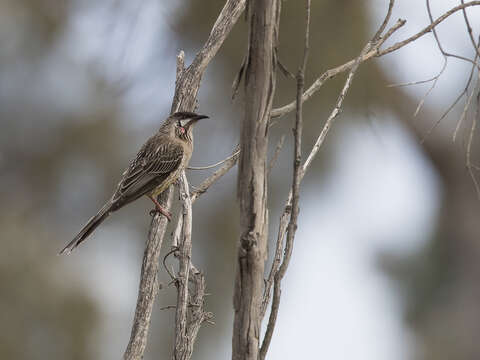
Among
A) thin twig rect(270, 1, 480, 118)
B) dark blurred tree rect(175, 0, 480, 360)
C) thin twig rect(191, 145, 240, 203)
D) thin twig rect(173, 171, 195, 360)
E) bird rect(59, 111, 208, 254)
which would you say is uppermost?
dark blurred tree rect(175, 0, 480, 360)

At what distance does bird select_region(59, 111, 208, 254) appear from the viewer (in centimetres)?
405

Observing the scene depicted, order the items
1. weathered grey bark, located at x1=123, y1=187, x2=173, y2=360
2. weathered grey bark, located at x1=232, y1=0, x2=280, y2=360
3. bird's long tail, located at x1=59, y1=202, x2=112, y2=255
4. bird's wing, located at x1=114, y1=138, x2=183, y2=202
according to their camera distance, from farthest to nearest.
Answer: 1. bird's wing, located at x1=114, y1=138, x2=183, y2=202
2. bird's long tail, located at x1=59, y1=202, x2=112, y2=255
3. weathered grey bark, located at x1=123, y1=187, x2=173, y2=360
4. weathered grey bark, located at x1=232, y1=0, x2=280, y2=360

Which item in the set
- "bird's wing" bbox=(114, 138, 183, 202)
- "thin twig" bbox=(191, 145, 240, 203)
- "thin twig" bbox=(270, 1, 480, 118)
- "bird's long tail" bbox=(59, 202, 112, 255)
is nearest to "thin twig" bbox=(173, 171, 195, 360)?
"thin twig" bbox=(191, 145, 240, 203)

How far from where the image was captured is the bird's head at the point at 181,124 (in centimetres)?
395

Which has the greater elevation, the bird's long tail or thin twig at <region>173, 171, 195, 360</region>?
the bird's long tail

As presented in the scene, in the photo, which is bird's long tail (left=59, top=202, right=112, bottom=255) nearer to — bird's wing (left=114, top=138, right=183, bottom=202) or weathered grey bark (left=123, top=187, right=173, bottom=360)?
bird's wing (left=114, top=138, right=183, bottom=202)

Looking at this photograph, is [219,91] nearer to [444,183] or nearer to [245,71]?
[444,183]

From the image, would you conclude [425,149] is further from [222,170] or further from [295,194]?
[295,194]

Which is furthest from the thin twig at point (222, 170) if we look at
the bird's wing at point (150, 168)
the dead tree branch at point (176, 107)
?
the bird's wing at point (150, 168)

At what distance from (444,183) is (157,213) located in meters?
9.09

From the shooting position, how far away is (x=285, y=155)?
7.43 meters

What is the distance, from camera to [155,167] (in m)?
4.37

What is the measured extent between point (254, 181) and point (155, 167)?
2630 millimetres

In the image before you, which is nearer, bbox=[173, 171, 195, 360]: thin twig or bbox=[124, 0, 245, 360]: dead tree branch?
bbox=[173, 171, 195, 360]: thin twig
